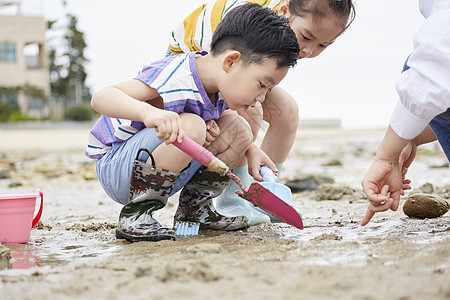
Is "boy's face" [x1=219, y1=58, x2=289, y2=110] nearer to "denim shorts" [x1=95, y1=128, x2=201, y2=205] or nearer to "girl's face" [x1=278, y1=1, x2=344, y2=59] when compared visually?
"denim shorts" [x1=95, y1=128, x2=201, y2=205]

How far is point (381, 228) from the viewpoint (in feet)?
7.00

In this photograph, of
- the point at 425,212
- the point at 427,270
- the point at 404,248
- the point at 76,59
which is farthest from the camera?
the point at 76,59

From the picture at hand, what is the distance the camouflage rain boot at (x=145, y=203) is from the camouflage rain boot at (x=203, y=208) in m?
0.23

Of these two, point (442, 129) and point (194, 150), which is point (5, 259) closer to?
point (194, 150)

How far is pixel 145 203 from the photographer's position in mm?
2162

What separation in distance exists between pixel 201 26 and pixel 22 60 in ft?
82.1

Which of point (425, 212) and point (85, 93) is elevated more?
point (425, 212)

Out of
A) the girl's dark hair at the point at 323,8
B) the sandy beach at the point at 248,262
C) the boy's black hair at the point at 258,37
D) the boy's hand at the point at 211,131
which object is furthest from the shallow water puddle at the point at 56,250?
the girl's dark hair at the point at 323,8

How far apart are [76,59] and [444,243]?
Answer: 105 ft

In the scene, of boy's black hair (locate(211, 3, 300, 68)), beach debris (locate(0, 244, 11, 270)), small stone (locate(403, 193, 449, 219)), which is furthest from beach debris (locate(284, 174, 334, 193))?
beach debris (locate(0, 244, 11, 270))

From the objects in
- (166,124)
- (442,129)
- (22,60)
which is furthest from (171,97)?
(22,60)

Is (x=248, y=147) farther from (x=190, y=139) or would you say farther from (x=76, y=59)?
(x=76, y=59)

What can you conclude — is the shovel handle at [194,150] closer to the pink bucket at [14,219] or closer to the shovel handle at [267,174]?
the shovel handle at [267,174]

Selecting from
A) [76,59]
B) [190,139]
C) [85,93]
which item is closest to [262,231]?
[190,139]
